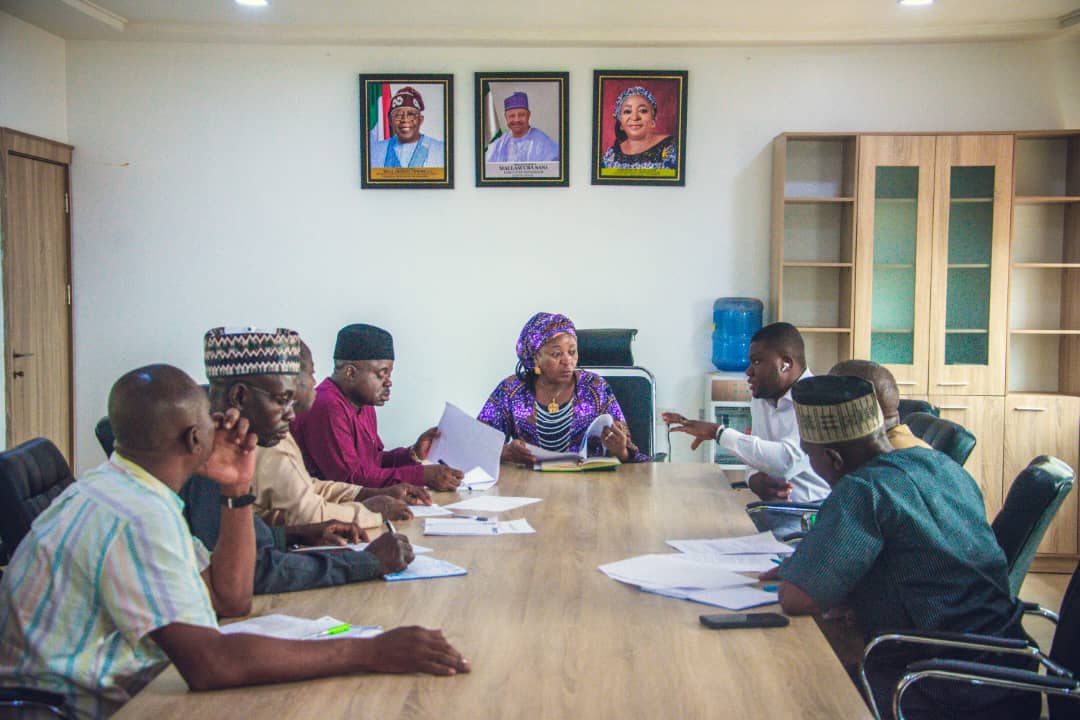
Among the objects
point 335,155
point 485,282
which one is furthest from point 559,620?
point 335,155

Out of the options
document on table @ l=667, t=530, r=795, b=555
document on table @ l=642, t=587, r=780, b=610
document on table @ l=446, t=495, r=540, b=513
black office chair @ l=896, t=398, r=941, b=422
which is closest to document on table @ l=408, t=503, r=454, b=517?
document on table @ l=446, t=495, r=540, b=513

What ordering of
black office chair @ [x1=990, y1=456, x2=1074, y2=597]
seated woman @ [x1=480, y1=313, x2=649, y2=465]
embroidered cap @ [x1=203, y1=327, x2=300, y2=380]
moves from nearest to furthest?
embroidered cap @ [x1=203, y1=327, x2=300, y2=380]
black office chair @ [x1=990, y1=456, x2=1074, y2=597]
seated woman @ [x1=480, y1=313, x2=649, y2=465]

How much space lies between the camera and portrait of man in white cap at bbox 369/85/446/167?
5840 millimetres

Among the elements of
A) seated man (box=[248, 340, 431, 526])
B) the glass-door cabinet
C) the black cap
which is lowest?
seated man (box=[248, 340, 431, 526])

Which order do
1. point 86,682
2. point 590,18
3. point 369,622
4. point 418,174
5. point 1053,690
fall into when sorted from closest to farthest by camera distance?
point 86,682, point 1053,690, point 369,622, point 590,18, point 418,174

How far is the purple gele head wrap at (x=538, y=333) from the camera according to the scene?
4.25 metres

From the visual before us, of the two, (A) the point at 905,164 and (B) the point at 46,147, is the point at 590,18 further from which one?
(B) the point at 46,147

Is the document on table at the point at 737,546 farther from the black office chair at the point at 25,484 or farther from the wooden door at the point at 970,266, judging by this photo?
the wooden door at the point at 970,266

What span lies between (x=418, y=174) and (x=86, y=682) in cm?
454

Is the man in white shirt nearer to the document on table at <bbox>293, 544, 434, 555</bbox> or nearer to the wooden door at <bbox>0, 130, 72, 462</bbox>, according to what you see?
the document on table at <bbox>293, 544, 434, 555</bbox>

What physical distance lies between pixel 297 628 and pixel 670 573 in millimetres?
897

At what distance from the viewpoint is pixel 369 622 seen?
6.56 ft

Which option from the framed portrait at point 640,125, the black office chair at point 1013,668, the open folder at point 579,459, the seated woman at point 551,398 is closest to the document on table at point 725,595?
the black office chair at point 1013,668

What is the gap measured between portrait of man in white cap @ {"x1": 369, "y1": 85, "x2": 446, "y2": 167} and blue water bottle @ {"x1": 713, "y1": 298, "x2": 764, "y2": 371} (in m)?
1.86
